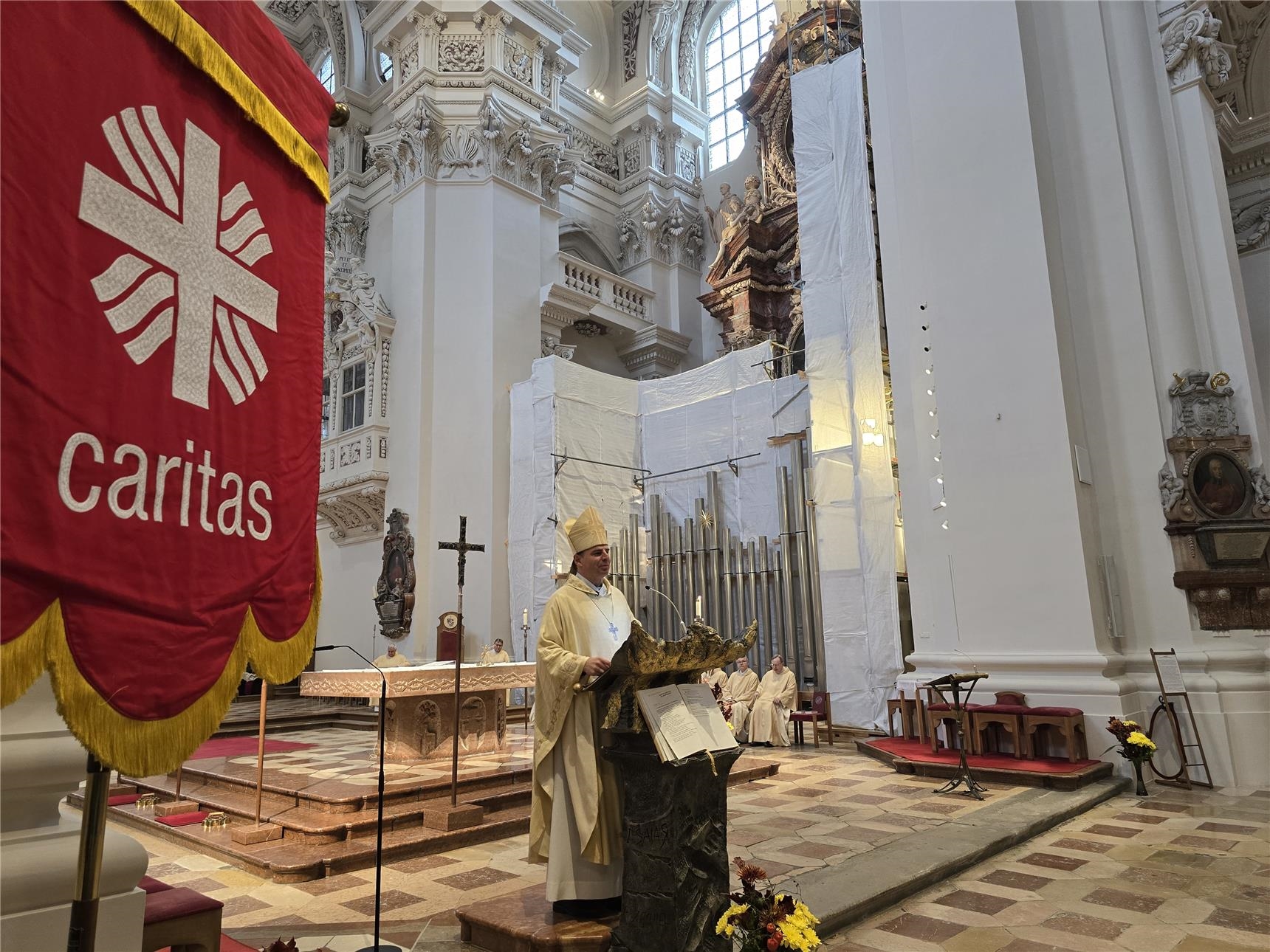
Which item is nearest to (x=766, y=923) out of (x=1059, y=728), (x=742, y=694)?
(x=1059, y=728)

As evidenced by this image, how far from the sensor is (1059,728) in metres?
6.82

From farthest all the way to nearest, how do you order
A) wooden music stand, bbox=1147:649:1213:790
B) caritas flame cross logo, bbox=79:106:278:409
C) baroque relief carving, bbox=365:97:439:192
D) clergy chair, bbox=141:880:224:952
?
baroque relief carving, bbox=365:97:439:192, wooden music stand, bbox=1147:649:1213:790, clergy chair, bbox=141:880:224:952, caritas flame cross logo, bbox=79:106:278:409

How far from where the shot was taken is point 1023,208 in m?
7.89

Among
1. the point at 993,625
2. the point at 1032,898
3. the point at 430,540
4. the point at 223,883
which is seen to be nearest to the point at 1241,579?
the point at 993,625

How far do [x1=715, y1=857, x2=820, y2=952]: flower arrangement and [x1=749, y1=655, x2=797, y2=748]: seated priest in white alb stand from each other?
7.13m

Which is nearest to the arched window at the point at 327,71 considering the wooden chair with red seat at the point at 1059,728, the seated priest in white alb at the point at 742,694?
the seated priest in white alb at the point at 742,694

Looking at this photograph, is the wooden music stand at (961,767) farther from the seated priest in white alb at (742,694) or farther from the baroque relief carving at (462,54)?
the baroque relief carving at (462,54)

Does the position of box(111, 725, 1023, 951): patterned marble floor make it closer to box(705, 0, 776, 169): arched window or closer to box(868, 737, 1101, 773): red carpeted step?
box(868, 737, 1101, 773): red carpeted step

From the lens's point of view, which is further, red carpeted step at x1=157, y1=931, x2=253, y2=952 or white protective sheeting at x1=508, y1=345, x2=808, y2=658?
white protective sheeting at x1=508, y1=345, x2=808, y2=658

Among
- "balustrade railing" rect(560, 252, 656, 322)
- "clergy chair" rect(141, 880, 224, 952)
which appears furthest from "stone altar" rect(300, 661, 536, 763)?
"balustrade railing" rect(560, 252, 656, 322)

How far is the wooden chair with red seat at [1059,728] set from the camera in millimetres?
6668

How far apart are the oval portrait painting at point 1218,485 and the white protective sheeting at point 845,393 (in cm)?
331

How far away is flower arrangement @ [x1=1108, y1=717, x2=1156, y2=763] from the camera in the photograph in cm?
611

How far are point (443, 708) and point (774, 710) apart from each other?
3939 mm
